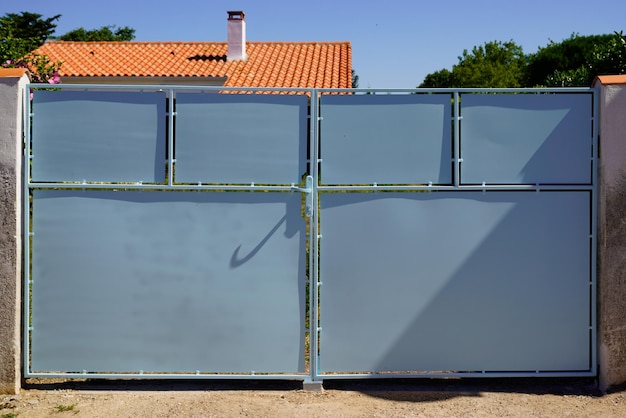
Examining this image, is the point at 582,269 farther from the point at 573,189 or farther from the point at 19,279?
the point at 19,279

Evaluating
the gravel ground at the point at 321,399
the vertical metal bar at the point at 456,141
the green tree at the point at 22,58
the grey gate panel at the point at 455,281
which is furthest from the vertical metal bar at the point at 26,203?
the vertical metal bar at the point at 456,141

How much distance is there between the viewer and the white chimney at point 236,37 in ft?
82.3

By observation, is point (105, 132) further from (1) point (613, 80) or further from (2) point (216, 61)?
(2) point (216, 61)

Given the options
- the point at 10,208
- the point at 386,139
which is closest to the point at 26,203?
the point at 10,208

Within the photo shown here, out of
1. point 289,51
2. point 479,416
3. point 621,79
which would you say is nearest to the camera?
point 479,416

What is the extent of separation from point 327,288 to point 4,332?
8.04ft

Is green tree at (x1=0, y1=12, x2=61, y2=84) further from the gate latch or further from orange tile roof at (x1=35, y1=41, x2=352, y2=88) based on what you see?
orange tile roof at (x1=35, y1=41, x2=352, y2=88)

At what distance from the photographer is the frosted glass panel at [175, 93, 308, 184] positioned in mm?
5363

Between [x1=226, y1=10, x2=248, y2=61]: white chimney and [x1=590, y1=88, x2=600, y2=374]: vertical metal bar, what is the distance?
20.7 m

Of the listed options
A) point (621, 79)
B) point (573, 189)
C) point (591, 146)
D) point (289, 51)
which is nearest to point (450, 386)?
point (573, 189)

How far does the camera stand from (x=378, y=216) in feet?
17.7

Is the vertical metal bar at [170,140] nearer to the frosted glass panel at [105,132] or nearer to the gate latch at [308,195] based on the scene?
the frosted glass panel at [105,132]

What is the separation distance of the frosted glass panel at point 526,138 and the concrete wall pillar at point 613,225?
139mm

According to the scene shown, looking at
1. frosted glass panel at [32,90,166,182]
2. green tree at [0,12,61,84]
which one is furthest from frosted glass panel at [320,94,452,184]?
green tree at [0,12,61,84]
